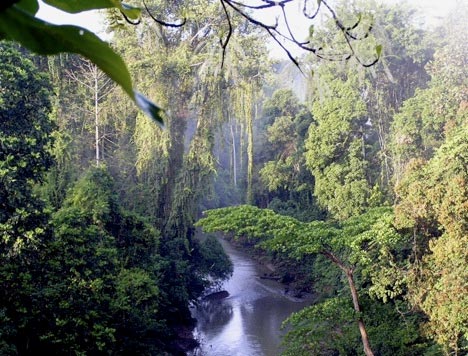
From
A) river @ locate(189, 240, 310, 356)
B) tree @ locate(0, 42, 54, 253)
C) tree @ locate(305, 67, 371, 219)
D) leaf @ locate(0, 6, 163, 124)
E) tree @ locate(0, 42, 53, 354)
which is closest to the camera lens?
leaf @ locate(0, 6, 163, 124)

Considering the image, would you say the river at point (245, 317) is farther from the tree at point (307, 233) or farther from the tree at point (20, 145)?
the tree at point (20, 145)

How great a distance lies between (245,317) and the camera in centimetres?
1074

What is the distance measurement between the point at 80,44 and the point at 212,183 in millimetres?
10147

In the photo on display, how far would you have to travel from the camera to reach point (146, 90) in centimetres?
876

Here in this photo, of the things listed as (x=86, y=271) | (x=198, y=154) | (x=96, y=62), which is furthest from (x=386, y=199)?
(x=96, y=62)

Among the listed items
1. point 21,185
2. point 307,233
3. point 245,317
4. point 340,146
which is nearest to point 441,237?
point 307,233

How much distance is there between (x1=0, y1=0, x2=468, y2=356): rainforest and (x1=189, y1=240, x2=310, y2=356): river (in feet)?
0.69

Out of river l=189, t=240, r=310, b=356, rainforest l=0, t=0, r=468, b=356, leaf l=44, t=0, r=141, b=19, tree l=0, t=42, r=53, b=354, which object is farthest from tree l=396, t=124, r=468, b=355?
leaf l=44, t=0, r=141, b=19

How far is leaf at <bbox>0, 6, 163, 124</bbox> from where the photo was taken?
0.21 metres

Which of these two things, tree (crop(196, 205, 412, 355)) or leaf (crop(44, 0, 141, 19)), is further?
tree (crop(196, 205, 412, 355))

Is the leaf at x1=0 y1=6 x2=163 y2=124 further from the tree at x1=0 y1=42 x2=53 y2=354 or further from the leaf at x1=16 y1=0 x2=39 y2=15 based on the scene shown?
the tree at x1=0 y1=42 x2=53 y2=354

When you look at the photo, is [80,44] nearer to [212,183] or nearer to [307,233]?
[307,233]

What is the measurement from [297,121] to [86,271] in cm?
931

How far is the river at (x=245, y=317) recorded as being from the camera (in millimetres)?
8844
